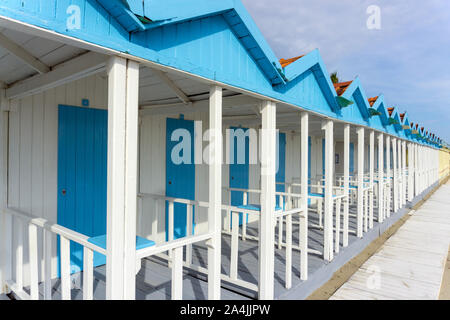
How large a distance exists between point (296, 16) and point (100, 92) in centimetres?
286

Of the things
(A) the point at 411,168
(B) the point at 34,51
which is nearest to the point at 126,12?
(B) the point at 34,51

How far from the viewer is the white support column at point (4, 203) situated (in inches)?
113

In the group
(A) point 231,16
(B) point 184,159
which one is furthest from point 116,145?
(B) point 184,159

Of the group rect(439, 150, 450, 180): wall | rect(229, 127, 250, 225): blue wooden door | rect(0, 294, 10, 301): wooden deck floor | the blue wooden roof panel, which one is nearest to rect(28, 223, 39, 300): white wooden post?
rect(0, 294, 10, 301): wooden deck floor

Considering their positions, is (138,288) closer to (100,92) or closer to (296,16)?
(100,92)

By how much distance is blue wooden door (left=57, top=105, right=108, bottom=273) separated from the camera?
3344 mm

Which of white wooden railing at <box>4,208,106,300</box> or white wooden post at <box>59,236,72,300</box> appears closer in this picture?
white wooden railing at <box>4,208,106,300</box>

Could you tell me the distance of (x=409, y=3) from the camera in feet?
9.73

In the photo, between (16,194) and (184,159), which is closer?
(16,194)

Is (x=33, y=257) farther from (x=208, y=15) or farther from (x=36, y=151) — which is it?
(x=208, y=15)

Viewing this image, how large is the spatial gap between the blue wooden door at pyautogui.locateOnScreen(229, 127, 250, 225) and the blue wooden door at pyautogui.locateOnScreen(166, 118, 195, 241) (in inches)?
46.5

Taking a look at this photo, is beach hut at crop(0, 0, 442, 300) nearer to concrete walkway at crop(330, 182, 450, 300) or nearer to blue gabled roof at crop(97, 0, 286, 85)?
blue gabled roof at crop(97, 0, 286, 85)

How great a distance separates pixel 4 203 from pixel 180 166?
239 cm
